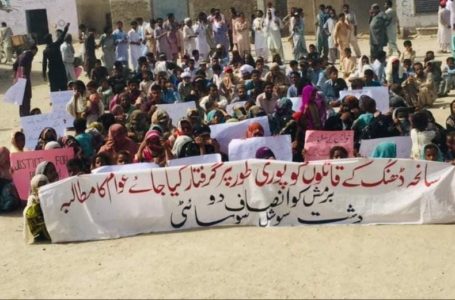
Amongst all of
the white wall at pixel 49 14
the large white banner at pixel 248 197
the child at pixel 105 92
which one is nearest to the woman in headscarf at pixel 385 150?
the large white banner at pixel 248 197

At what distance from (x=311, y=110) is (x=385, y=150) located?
1.91m

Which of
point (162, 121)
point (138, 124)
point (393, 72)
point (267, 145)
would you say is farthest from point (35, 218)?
point (393, 72)

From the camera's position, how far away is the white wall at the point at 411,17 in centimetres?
2733

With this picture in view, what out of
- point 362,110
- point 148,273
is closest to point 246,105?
point 362,110

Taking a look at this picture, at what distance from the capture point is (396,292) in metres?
7.16

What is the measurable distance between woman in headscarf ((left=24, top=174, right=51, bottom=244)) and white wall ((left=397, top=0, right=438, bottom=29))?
65.4ft

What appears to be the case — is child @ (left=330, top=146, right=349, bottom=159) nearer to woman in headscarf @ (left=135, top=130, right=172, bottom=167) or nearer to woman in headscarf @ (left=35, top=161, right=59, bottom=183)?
woman in headscarf @ (left=135, top=130, right=172, bottom=167)

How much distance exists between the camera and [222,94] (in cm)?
1559

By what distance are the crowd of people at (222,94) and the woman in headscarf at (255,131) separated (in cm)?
3

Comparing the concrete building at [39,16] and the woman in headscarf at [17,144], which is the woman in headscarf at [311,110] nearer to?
the woman in headscarf at [17,144]

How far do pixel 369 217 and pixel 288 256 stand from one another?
131 centimetres

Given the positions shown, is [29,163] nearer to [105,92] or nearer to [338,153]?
[338,153]

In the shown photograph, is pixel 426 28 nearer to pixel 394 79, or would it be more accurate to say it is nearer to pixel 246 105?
pixel 394 79

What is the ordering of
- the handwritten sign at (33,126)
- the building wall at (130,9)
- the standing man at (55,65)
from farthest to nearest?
the building wall at (130,9)
the standing man at (55,65)
the handwritten sign at (33,126)
